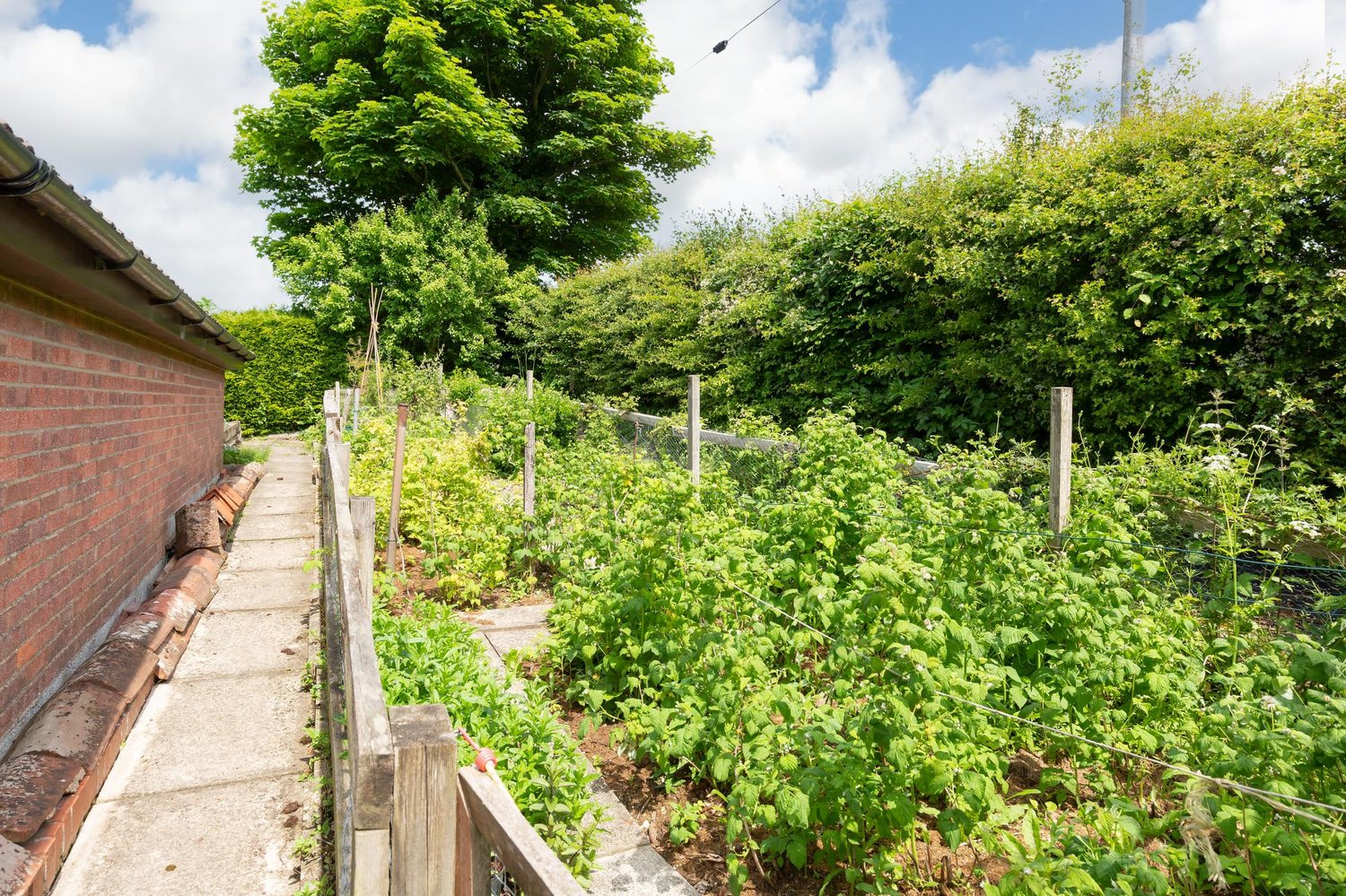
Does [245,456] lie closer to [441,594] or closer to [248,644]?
[441,594]

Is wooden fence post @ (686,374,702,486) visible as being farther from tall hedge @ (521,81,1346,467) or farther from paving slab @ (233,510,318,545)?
paving slab @ (233,510,318,545)

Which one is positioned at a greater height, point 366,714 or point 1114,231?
point 1114,231

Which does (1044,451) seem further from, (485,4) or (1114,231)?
(485,4)

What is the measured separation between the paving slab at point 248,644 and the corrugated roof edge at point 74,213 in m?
2.14

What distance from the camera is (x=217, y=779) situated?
312cm

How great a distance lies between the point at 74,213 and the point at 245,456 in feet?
37.3

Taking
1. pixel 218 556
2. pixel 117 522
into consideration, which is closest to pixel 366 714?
pixel 117 522

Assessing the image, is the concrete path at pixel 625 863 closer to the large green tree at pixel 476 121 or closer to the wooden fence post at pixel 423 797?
the wooden fence post at pixel 423 797

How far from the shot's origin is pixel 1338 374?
4117mm

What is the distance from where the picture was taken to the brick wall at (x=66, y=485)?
283 cm

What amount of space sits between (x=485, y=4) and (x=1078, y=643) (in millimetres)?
21547

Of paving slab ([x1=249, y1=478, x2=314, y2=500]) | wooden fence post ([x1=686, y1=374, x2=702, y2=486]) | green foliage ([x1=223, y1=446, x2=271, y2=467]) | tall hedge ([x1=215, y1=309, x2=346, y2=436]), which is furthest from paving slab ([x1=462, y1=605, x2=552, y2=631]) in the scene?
tall hedge ([x1=215, y1=309, x2=346, y2=436])

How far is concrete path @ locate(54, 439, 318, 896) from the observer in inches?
100

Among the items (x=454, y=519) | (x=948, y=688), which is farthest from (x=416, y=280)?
(x=948, y=688)
